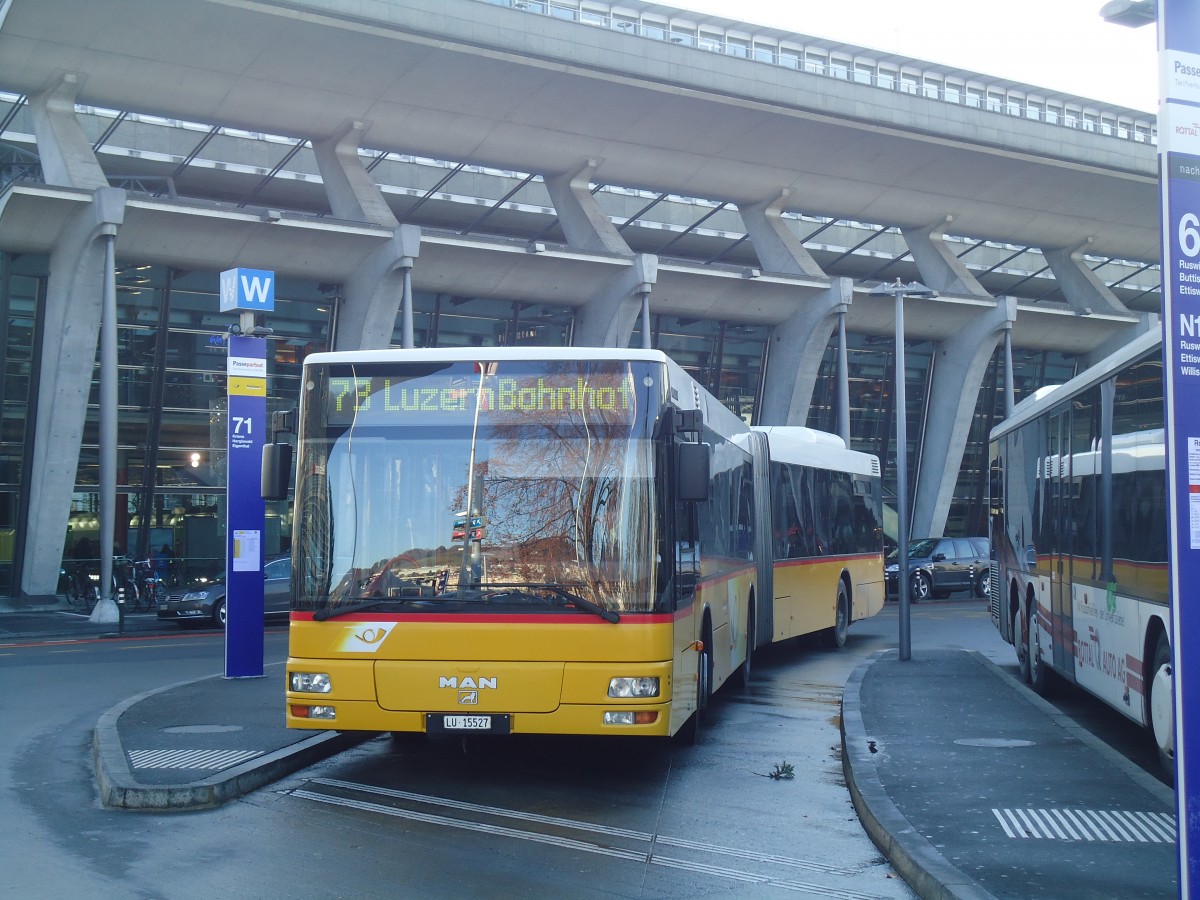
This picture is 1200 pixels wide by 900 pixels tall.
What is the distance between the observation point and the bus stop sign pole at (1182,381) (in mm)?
4848

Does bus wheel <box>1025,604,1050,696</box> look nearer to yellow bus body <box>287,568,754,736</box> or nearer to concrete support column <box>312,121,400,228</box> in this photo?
yellow bus body <box>287,568,754,736</box>

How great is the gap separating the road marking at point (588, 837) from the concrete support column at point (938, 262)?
36160mm

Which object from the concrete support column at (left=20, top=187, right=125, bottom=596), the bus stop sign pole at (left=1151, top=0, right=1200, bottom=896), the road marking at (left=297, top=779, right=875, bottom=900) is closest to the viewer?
the bus stop sign pole at (left=1151, top=0, right=1200, bottom=896)

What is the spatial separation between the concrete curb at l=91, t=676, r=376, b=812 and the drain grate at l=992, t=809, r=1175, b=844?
474 cm

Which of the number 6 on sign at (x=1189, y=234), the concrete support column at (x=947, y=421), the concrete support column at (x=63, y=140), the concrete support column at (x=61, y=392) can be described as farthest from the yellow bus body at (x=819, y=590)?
the concrete support column at (x=947, y=421)

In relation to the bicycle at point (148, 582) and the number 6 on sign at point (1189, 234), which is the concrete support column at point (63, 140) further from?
the number 6 on sign at point (1189, 234)

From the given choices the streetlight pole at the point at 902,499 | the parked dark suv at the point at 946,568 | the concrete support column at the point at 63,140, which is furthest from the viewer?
the parked dark suv at the point at 946,568

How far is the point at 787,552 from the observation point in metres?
18.1

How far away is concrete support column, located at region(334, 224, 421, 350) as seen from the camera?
31453 mm

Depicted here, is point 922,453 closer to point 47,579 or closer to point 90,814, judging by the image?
point 47,579

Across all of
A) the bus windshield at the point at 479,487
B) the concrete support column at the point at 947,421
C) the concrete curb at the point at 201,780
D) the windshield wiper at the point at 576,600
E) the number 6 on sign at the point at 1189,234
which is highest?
the concrete support column at the point at 947,421

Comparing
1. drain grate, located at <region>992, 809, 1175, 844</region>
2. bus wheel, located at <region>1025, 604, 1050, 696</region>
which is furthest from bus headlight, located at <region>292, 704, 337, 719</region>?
bus wheel, located at <region>1025, 604, 1050, 696</region>

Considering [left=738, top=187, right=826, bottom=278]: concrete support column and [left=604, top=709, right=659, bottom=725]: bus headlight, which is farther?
[left=738, top=187, right=826, bottom=278]: concrete support column

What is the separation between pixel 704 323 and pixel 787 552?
24837 mm
